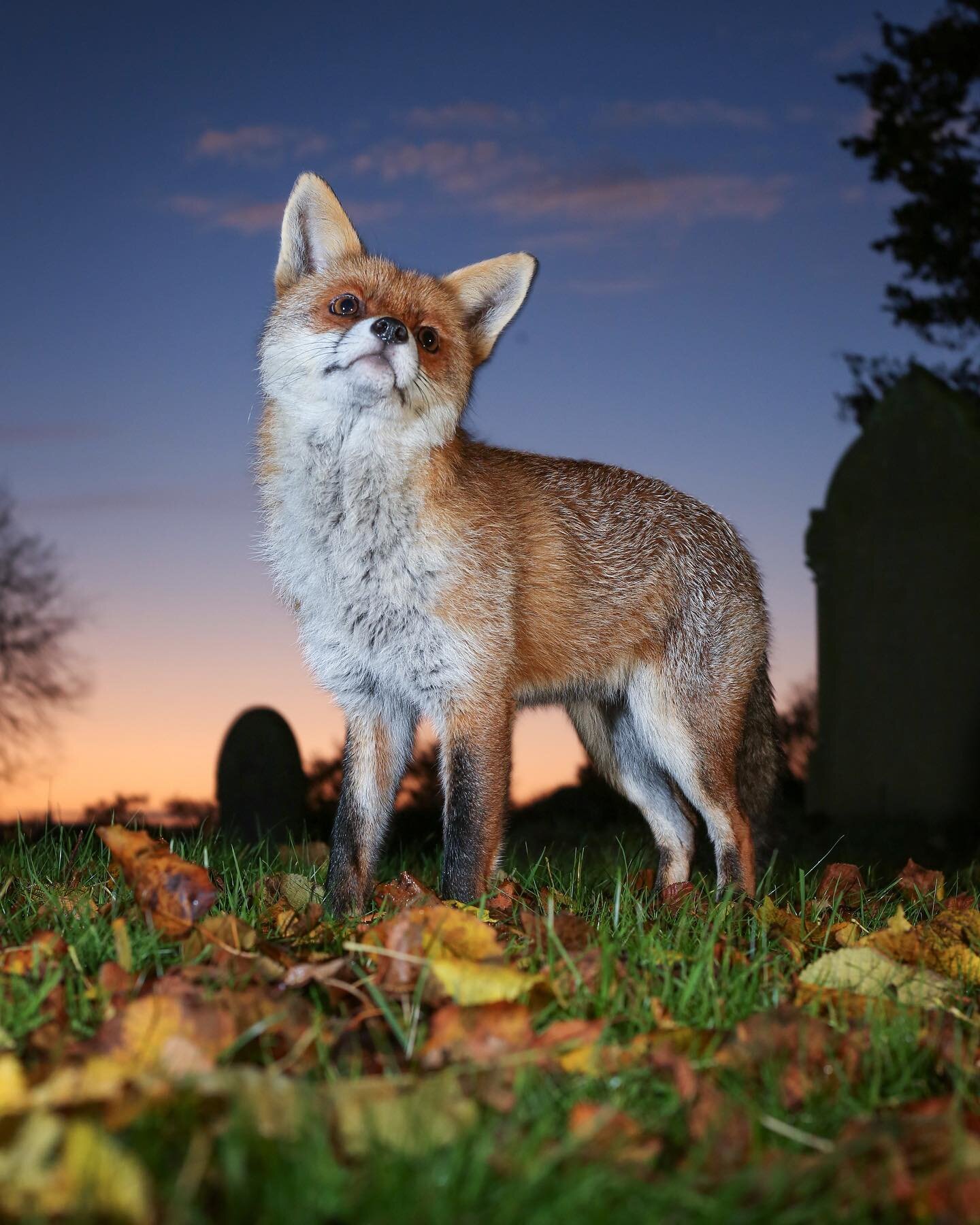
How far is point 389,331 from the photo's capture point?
13.8 ft

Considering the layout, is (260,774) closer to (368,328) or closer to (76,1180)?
(368,328)

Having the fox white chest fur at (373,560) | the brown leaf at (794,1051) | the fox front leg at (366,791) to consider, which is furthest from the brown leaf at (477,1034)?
the fox front leg at (366,791)

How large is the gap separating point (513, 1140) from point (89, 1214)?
64 cm

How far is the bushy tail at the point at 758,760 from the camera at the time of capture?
604 centimetres

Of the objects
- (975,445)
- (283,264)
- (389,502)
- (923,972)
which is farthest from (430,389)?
(975,445)

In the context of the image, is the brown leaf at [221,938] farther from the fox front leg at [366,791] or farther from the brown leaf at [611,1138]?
the fox front leg at [366,791]

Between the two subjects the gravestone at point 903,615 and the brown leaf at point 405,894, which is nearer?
the brown leaf at point 405,894

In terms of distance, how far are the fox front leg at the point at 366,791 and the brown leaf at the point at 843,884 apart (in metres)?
1.87

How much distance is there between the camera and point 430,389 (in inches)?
177

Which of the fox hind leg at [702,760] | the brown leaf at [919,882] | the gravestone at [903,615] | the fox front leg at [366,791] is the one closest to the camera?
the brown leaf at [919,882]

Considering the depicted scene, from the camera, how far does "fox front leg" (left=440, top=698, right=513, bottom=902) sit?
15.0 feet

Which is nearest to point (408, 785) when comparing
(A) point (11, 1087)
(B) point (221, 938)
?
(B) point (221, 938)

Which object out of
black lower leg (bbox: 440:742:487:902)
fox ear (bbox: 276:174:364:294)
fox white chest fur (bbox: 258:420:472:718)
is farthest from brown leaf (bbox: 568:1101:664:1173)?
fox ear (bbox: 276:174:364:294)

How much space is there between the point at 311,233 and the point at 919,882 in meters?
3.84
